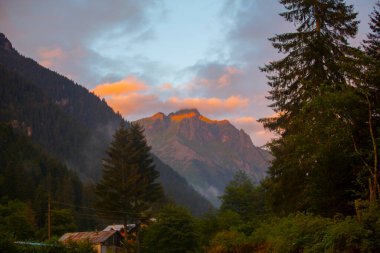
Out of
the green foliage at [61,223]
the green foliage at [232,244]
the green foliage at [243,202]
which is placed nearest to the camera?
the green foliage at [232,244]

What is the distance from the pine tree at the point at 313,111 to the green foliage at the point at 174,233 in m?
25.9

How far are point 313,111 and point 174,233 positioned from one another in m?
34.0

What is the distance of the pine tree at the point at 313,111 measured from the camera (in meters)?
21.6

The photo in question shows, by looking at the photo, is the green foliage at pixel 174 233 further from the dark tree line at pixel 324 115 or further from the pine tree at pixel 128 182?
the dark tree line at pixel 324 115

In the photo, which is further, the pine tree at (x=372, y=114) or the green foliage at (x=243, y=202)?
the green foliage at (x=243, y=202)

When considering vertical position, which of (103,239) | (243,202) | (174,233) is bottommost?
(103,239)

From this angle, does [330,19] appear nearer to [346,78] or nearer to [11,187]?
[346,78]

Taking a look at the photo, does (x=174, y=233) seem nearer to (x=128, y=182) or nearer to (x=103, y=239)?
(x=128, y=182)

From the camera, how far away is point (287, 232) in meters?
19.6

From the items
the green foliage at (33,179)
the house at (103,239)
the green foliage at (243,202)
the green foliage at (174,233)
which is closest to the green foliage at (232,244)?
the green foliage at (174,233)

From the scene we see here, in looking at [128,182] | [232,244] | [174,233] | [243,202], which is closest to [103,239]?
[128,182]

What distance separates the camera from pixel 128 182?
Result: 62031mm

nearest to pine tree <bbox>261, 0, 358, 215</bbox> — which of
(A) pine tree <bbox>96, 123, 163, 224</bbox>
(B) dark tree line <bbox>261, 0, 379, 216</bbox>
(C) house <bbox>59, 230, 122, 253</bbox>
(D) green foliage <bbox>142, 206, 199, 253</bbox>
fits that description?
(B) dark tree line <bbox>261, 0, 379, 216</bbox>

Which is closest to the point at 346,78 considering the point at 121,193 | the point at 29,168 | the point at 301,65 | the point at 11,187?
the point at 301,65
